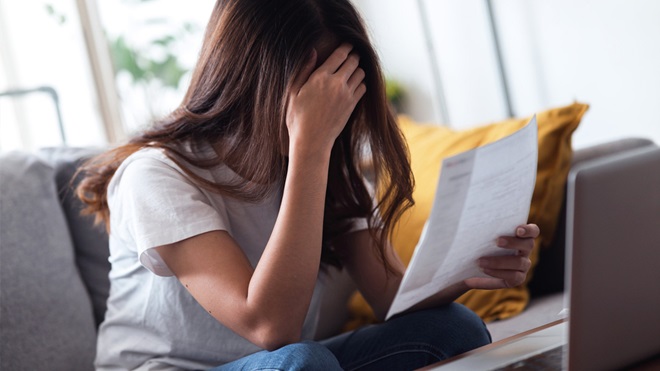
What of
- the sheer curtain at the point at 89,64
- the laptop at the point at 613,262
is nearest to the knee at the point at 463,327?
the laptop at the point at 613,262

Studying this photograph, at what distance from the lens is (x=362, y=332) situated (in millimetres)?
1202

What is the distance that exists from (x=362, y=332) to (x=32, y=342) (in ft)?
1.84

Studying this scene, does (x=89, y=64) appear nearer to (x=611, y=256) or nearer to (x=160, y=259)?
(x=160, y=259)

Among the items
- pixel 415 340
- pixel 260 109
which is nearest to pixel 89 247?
pixel 260 109

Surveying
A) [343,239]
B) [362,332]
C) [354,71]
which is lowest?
[362,332]

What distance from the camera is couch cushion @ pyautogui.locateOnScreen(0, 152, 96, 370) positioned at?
1334 mm

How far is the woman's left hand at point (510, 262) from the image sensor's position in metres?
1.03

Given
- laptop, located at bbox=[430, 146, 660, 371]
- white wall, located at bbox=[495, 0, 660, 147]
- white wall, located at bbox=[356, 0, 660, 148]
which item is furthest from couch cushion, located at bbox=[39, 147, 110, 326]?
white wall, located at bbox=[495, 0, 660, 147]

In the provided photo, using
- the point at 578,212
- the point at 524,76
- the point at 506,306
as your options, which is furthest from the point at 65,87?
the point at 578,212

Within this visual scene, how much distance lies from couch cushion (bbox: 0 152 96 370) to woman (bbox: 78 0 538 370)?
7.8 inches

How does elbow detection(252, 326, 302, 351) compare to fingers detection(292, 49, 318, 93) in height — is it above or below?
below

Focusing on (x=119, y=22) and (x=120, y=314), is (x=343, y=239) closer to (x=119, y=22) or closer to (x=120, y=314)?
(x=120, y=314)

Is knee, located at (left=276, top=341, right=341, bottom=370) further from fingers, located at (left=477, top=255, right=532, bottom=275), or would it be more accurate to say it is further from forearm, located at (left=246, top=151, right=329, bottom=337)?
fingers, located at (left=477, top=255, right=532, bottom=275)

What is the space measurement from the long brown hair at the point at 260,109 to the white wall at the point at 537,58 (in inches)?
56.6
